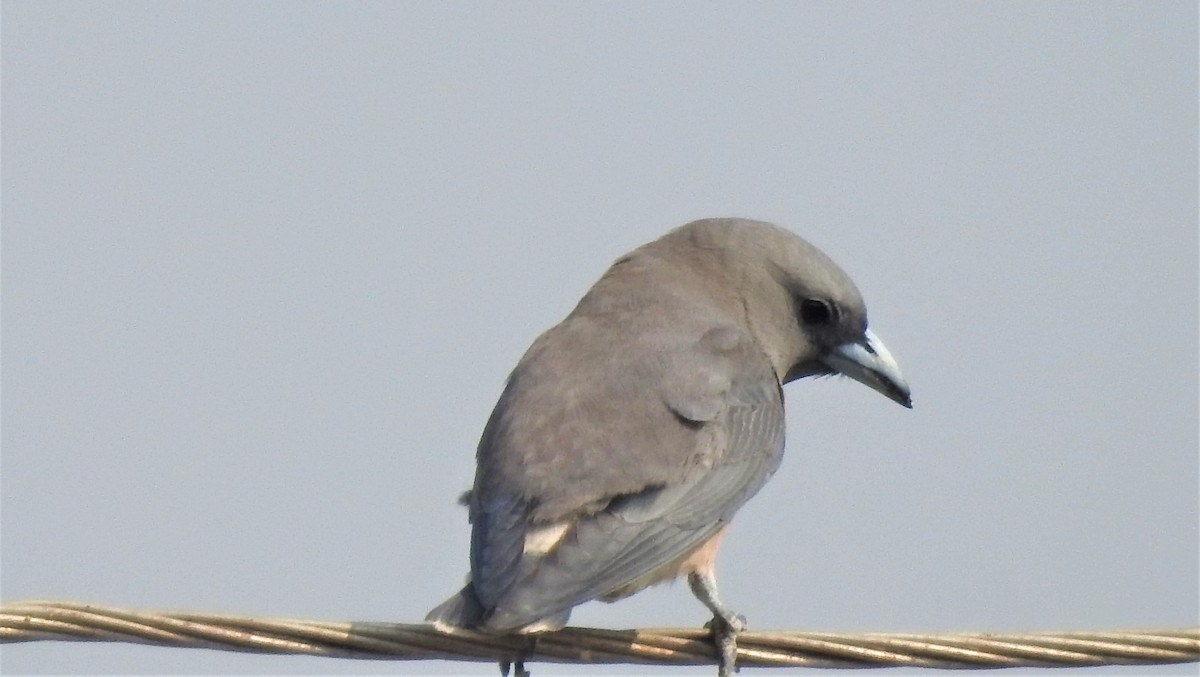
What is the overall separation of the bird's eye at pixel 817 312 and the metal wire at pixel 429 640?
8.10 feet

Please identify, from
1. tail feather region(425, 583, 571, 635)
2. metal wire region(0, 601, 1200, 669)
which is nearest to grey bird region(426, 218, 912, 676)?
tail feather region(425, 583, 571, 635)

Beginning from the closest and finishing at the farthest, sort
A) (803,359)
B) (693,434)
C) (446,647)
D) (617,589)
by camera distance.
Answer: (446,647) < (617,589) < (693,434) < (803,359)

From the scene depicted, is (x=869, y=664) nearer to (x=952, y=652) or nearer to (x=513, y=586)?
(x=952, y=652)

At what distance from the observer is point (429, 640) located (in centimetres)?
499

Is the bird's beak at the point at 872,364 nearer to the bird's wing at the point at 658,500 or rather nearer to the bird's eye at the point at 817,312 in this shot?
the bird's eye at the point at 817,312

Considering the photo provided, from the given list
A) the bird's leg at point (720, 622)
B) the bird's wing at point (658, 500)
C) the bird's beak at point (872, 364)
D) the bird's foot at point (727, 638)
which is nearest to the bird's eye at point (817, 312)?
the bird's beak at point (872, 364)

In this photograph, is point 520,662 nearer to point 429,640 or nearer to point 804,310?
point 429,640

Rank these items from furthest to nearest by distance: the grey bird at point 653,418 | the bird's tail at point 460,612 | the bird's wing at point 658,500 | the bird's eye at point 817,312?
the bird's eye at point 817,312
the grey bird at point 653,418
the bird's wing at point 658,500
the bird's tail at point 460,612

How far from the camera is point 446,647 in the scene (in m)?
5.09

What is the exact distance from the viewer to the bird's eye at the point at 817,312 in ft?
24.0

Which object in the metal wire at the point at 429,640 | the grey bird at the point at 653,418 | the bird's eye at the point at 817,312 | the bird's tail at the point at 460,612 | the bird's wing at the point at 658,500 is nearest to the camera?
the metal wire at the point at 429,640

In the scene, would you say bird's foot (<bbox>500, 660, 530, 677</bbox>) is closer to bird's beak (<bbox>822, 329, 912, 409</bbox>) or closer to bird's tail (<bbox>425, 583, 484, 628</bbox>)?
bird's tail (<bbox>425, 583, 484, 628</bbox>)

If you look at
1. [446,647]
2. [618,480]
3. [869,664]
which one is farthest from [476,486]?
[869,664]

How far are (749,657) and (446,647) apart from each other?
885mm
